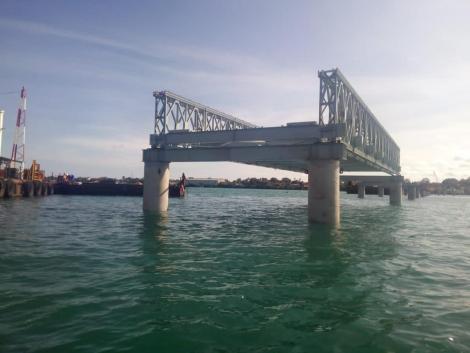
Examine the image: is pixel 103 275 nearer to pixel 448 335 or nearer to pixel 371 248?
pixel 448 335

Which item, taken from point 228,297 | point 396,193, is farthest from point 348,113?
point 396,193

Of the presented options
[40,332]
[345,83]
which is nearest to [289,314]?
[40,332]

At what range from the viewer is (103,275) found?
441 inches

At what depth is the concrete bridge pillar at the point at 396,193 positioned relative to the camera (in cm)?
7488

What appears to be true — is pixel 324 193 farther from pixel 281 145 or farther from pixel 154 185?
pixel 154 185

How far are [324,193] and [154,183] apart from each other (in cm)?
1975

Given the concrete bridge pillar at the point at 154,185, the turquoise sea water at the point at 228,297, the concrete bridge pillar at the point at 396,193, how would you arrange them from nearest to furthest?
the turquoise sea water at the point at 228,297 < the concrete bridge pillar at the point at 154,185 < the concrete bridge pillar at the point at 396,193

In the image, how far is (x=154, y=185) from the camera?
37281 millimetres

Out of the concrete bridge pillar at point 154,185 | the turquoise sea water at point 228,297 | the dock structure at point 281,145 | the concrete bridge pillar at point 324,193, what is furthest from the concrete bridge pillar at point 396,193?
the turquoise sea water at point 228,297

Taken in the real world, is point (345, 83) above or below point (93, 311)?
above

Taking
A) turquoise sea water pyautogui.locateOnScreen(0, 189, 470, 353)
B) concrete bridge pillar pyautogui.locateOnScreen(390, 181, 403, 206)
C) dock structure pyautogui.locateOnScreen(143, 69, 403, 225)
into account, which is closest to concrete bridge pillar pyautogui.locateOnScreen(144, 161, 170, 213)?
dock structure pyautogui.locateOnScreen(143, 69, 403, 225)

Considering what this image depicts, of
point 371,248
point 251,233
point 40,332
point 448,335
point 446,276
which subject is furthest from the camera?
point 251,233

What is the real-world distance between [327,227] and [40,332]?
23.1m

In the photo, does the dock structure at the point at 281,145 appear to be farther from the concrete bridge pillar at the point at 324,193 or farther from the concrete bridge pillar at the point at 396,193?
the concrete bridge pillar at the point at 396,193
